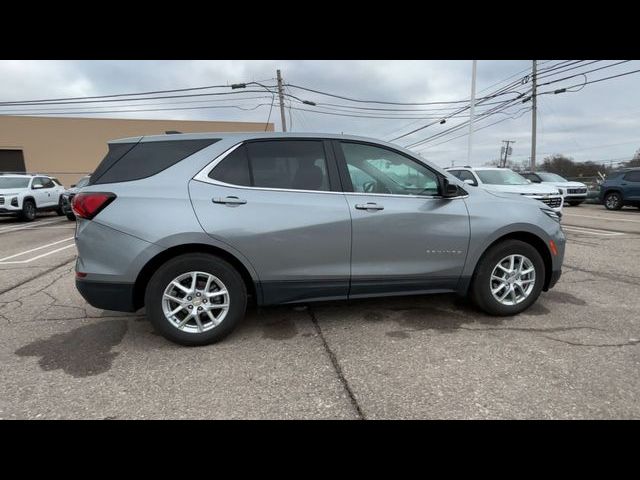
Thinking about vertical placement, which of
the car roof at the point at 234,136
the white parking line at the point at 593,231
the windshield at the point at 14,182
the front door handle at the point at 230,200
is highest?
the windshield at the point at 14,182

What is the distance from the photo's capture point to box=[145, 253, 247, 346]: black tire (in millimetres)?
3025

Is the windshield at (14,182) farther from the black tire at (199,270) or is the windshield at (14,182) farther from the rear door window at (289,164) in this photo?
the rear door window at (289,164)

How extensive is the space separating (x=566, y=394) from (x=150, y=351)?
315 cm

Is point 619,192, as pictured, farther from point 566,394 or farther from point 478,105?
point 566,394

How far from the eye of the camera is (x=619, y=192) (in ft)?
51.5

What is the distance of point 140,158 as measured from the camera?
3.15 meters

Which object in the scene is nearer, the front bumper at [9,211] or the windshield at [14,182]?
the front bumper at [9,211]

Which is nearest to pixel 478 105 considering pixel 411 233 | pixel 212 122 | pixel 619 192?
pixel 619 192

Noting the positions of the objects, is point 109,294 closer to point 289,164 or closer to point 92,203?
point 92,203

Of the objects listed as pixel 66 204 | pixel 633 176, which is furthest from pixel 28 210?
pixel 633 176

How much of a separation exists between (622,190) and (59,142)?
3667 cm

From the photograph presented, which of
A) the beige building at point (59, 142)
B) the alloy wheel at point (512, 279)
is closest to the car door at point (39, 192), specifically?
the beige building at point (59, 142)

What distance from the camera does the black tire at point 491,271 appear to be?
363 centimetres

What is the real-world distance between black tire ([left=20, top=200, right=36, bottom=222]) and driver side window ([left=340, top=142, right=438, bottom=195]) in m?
15.4
